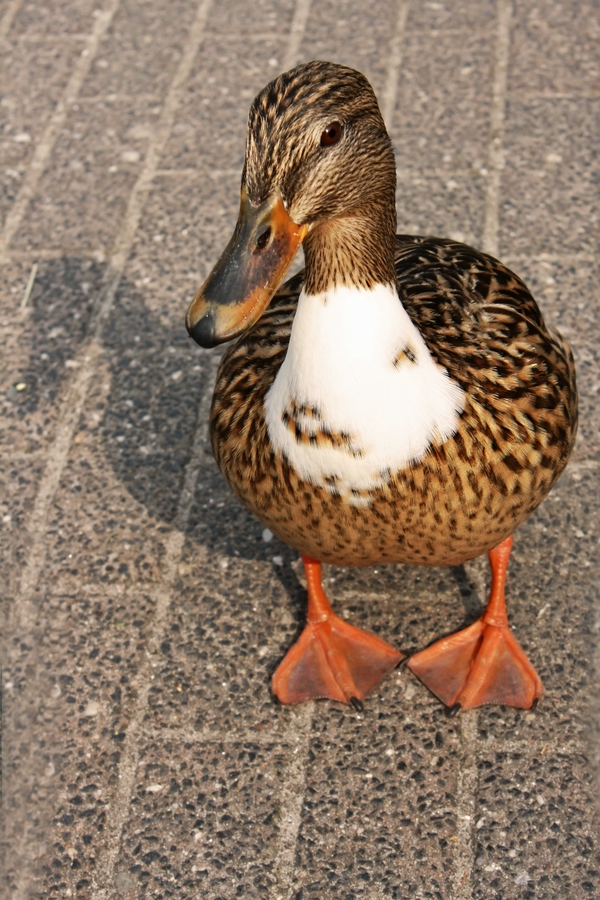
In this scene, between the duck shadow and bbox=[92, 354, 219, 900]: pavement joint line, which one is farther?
the duck shadow

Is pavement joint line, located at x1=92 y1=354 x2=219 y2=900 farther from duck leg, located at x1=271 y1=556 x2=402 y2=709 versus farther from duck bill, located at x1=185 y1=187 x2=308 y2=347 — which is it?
duck bill, located at x1=185 y1=187 x2=308 y2=347

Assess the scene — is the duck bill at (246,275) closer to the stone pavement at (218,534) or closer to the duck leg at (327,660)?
the duck leg at (327,660)

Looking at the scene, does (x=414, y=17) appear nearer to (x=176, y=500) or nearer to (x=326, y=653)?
(x=176, y=500)

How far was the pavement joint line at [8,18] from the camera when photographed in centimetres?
564

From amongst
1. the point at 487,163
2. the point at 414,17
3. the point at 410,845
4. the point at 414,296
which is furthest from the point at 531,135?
the point at 410,845

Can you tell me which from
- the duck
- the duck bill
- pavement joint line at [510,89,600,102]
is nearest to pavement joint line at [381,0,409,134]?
pavement joint line at [510,89,600,102]

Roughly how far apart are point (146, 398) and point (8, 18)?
2984mm

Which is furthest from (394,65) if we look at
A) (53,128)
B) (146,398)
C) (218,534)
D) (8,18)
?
(218,534)

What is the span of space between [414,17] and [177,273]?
2.11 m

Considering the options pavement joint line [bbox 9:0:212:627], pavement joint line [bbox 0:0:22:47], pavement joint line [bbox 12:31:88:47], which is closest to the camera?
pavement joint line [bbox 9:0:212:627]

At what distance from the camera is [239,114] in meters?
5.04

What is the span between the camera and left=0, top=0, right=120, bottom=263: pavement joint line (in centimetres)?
473

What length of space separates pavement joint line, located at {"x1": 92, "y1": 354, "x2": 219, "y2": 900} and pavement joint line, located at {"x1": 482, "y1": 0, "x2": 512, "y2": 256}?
1.31m

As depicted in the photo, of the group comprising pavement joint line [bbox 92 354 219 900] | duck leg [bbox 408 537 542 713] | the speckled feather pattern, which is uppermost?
the speckled feather pattern
